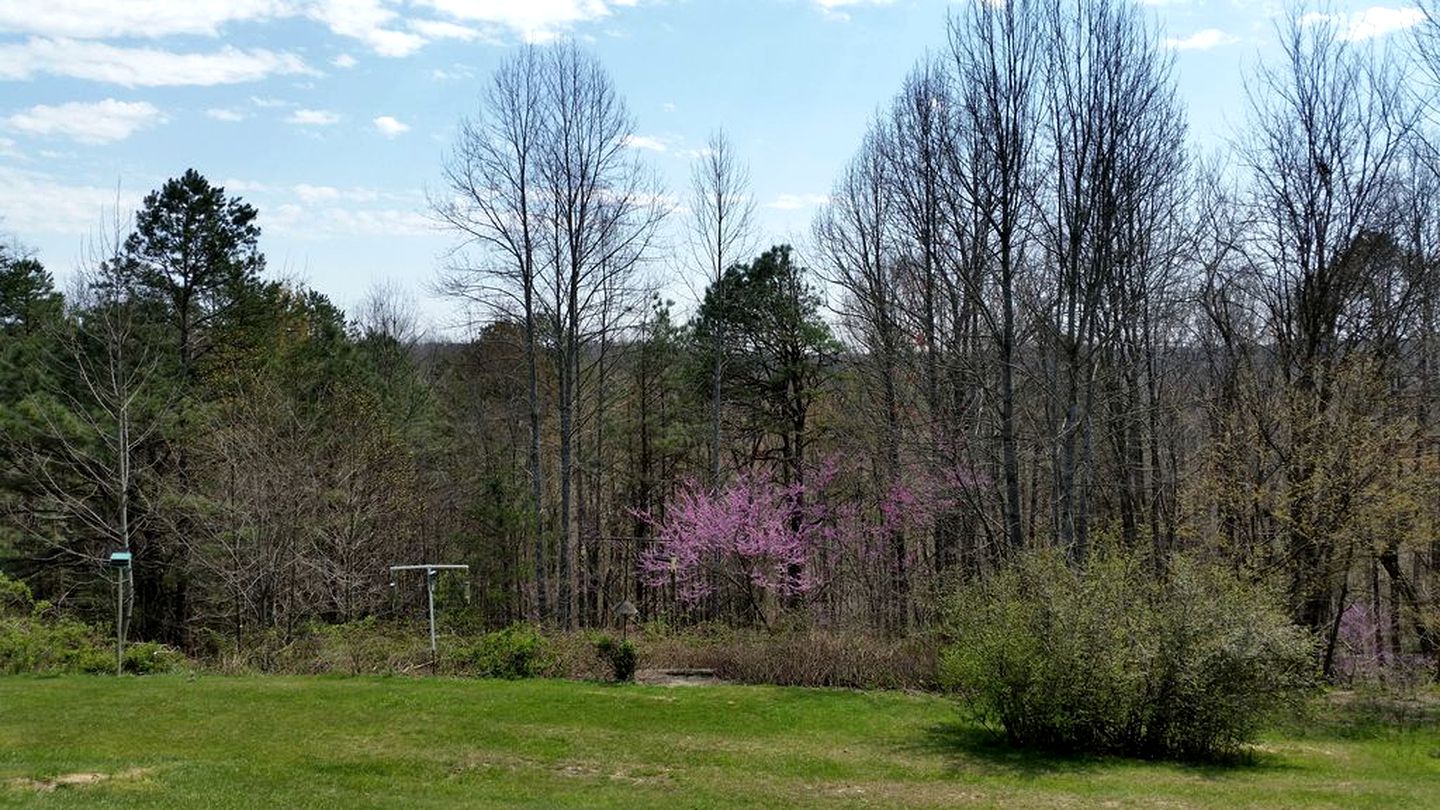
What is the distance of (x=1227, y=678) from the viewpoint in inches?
418

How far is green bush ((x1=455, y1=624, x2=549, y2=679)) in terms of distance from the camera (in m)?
16.1

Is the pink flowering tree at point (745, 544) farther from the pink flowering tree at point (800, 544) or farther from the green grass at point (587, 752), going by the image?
the green grass at point (587, 752)

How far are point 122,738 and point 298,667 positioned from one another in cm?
590

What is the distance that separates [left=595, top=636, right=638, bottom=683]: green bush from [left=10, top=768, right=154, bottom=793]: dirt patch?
756cm

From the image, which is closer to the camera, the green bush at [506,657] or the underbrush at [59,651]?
the underbrush at [59,651]

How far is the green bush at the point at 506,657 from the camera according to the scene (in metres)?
16.1

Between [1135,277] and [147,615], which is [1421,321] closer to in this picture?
[1135,277]

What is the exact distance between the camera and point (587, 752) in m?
10.8

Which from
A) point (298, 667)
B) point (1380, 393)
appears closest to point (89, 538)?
point (298, 667)

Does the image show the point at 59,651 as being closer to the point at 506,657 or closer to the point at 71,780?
the point at 506,657

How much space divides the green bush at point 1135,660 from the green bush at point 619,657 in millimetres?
6074

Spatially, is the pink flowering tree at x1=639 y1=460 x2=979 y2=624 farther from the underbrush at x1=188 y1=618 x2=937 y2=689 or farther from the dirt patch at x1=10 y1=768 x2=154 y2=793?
the dirt patch at x1=10 y1=768 x2=154 y2=793

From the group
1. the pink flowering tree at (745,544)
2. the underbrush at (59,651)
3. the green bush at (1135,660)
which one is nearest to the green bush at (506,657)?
the underbrush at (59,651)

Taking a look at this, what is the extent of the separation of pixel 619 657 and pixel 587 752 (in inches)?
186
